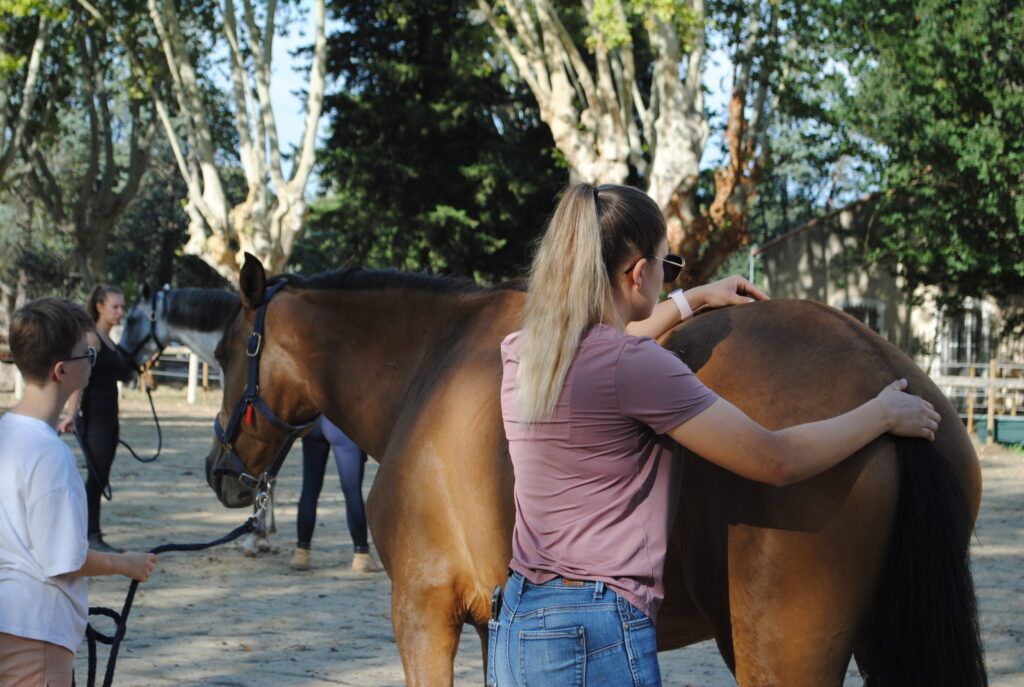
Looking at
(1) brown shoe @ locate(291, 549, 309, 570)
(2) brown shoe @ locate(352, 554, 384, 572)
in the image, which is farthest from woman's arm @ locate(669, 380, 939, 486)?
(1) brown shoe @ locate(291, 549, 309, 570)

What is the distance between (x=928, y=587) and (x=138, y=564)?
214 cm

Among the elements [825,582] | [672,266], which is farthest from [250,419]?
[825,582]

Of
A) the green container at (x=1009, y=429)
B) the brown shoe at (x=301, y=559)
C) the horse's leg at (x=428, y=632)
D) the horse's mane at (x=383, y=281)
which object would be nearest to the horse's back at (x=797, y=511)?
the horse's leg at (x=428, y=632)

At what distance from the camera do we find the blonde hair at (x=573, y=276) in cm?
225

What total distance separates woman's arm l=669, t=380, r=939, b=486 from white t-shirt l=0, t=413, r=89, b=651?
176cm

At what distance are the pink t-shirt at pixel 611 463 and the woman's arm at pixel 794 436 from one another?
5 cm

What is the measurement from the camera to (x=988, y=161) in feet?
70.6

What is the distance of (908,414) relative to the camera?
2441 mm

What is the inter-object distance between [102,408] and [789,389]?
7417mm

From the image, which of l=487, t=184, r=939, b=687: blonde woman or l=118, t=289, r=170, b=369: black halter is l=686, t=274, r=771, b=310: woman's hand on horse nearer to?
l=487, t=184, r=939, b=687: blonde woman

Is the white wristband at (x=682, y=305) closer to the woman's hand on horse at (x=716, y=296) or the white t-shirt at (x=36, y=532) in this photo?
the woman's hand on horse at (x=716, y=296)

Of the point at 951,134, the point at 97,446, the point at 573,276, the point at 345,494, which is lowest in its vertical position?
the point at 345,494

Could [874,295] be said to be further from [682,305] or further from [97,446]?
[682,305]

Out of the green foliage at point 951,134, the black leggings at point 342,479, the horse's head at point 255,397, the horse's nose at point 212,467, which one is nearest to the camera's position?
the horse's head at point 255,397
